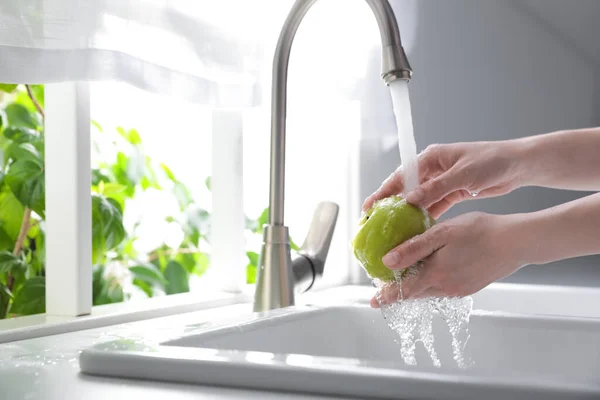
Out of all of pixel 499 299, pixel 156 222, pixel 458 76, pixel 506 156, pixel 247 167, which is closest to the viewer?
pixel 506 156

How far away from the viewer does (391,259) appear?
0.87 m

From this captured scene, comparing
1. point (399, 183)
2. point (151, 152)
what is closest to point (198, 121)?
point (151, 152)

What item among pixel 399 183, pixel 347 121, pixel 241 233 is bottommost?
pixel 241 233

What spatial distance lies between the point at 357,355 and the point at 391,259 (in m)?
0.42

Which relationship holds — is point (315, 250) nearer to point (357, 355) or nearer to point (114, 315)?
point (357, 355)

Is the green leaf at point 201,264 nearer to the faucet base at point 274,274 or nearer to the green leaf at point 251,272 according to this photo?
the green leaf at point 251,272

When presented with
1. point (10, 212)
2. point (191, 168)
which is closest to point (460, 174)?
point (10, 212)

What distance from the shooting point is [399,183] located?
1.09m

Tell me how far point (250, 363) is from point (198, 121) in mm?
2264

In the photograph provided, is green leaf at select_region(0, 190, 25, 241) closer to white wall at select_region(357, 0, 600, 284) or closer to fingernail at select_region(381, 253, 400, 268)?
white wall at select_region(357, 0, 600, 284)

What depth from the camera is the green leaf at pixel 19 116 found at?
1.78 metres

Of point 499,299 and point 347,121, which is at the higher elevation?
point 347,121

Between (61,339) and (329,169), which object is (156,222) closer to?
(329,169)

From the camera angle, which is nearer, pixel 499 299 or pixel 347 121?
pixel 499 299
